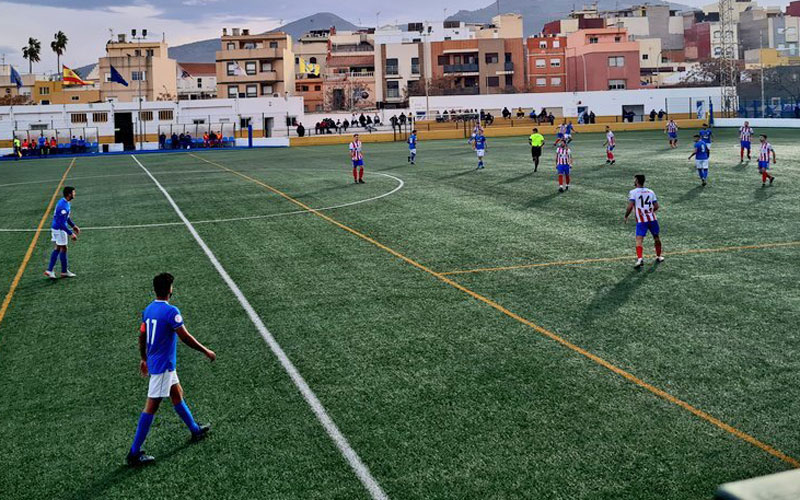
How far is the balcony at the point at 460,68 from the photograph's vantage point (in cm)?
11462

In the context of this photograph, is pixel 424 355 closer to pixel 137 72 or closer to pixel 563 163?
pixel 563 163

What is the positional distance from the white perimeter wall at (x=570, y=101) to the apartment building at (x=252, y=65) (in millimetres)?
23616

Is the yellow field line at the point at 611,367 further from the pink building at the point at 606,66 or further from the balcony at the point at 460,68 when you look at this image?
the pink building at the point at 606,66

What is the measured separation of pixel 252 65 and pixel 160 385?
108006 millimetres

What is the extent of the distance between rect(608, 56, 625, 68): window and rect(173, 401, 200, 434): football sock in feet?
367

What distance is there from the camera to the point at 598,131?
75750 mm

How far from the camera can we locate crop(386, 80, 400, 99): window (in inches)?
4660

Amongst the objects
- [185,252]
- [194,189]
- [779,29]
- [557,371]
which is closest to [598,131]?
[194,189]

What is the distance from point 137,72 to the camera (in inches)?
4710

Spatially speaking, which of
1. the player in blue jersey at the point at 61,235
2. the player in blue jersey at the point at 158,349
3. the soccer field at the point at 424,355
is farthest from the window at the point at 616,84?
the player in blue jersey at the point at 158,349

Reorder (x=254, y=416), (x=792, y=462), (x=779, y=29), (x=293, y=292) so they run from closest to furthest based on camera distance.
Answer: (x=792, y=462)
(x=254, y=416)
(x=293, y=292)
(x=779, y=29)

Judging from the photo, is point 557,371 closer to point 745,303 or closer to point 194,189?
point 745,303

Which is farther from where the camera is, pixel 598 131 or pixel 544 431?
pixel 598 131

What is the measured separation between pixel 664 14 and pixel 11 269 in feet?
551
